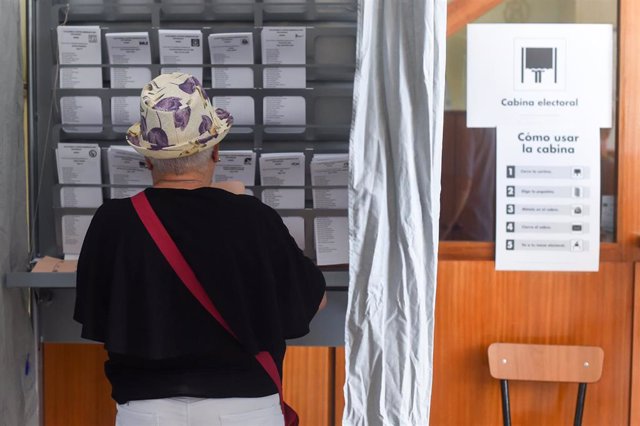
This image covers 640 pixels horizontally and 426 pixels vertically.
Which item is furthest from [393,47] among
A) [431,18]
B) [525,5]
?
[525,5]

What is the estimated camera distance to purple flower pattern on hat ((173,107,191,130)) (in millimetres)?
1811

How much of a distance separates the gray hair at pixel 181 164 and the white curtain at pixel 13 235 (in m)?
0.84

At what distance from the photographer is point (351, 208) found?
2.01m

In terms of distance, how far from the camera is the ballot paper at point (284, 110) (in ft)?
8.46

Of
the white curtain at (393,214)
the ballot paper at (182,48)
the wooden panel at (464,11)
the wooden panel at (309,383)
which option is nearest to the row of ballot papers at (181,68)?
the ballot paper at (182,48)

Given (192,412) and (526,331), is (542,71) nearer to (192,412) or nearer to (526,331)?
(526,331)

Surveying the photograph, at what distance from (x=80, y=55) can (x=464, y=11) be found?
119 cm

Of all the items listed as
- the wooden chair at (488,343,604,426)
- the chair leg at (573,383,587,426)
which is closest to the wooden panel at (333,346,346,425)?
the wooden chair at (488,343,604,426)

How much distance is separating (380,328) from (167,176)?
610 millimetres

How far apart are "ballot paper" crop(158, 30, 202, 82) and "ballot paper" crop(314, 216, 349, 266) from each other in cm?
58

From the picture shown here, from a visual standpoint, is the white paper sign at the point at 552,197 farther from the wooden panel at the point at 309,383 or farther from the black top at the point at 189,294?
the black top at the point at 189,294

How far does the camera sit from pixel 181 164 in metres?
1.82

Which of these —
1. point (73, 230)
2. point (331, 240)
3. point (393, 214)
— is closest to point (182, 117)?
point (393, 214)

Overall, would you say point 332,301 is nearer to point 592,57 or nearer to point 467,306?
point 467,306
